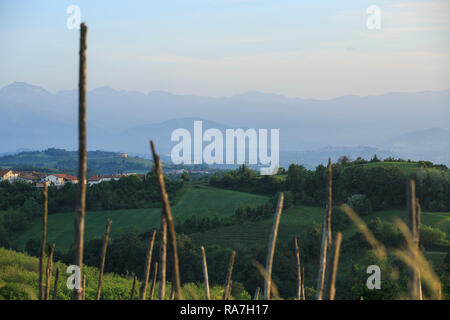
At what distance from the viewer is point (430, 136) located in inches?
7126

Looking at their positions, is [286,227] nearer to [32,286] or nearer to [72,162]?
[32,286]

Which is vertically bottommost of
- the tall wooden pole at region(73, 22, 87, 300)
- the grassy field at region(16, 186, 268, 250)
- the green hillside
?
the grassy field at region(16, 186, 268, 250)

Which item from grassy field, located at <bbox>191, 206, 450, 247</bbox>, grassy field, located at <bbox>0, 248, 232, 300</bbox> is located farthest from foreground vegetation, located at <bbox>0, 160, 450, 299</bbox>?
grassy field, located at <bbox>0, 248, 232, 300</bbox>

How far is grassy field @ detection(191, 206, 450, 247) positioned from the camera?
33.9 meters

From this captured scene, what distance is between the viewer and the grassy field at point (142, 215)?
134 ft

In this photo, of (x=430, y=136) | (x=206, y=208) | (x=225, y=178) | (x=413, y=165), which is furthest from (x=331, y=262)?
(x=430, y=136)

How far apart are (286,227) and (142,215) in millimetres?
14601

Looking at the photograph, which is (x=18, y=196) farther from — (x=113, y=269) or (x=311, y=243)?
(x=311, y=243)

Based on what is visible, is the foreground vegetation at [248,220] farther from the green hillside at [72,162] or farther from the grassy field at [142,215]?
the green hillside at [72,162]

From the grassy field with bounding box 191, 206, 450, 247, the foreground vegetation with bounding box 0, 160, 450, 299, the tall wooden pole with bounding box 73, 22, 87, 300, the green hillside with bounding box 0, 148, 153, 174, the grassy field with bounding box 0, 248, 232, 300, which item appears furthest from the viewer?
the green hillside with bounding box 0, 148, 153, 174

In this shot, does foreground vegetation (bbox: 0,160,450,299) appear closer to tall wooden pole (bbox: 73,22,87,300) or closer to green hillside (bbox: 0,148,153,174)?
tall wooden pole (bbox: 73,22,87,300)

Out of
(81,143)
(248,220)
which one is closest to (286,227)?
(248,220)

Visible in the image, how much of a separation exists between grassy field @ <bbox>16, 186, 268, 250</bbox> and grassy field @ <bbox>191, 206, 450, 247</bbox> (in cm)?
395
